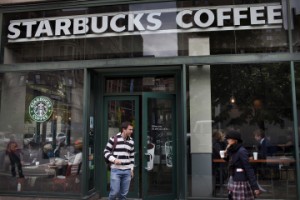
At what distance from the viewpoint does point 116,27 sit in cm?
877

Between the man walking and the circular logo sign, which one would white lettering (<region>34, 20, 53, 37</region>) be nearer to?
the circular logo sign

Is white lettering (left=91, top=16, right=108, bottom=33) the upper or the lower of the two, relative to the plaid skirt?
upper

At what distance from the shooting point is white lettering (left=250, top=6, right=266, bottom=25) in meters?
8.18

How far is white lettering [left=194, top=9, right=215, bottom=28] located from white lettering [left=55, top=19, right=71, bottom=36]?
3.20 meters

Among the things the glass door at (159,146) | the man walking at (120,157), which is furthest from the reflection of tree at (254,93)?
the man walking at (120,157)

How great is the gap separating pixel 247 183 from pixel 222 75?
3.16m

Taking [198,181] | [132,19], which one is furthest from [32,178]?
[132,19]

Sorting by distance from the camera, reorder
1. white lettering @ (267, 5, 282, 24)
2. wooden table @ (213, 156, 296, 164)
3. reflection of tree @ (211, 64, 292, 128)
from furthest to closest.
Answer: white lettering @ (267, 5, 282, 24) → reflection of tree @ (211, 64, 292, 128) → wooden table @ (213, 156, 296, 164)

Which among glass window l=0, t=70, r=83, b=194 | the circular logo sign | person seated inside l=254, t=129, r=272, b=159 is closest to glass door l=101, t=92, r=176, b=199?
glass window l=0, t=70, r=83, b=194

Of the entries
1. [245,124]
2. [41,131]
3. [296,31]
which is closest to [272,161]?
[245,124]

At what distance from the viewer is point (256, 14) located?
26.9 feet

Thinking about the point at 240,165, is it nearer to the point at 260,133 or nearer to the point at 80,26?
the point at 260,133

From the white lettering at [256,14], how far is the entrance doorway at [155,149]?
2.59 metres

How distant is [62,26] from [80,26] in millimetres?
486
